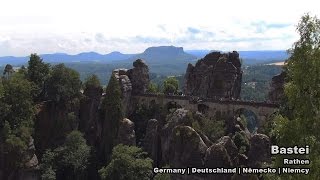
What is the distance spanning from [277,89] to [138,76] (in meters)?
25.4

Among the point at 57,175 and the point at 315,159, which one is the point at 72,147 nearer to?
the point at 57,175

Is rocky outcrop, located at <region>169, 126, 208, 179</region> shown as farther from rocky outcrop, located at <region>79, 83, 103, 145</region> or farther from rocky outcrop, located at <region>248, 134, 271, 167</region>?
rocky outcrop, located at <region>79, 83, 103, 145</region>

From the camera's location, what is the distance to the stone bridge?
69375mm

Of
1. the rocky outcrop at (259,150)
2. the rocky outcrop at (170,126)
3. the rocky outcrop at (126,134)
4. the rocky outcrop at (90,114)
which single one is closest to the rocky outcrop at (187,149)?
the rocky outcrop at (259,150)

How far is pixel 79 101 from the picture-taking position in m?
77.7

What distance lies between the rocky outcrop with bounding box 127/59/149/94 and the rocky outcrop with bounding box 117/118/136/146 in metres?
14.7

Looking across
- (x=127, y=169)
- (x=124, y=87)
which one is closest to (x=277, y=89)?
(x=124, y=87)

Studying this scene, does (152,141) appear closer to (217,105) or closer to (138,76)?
(217,105)

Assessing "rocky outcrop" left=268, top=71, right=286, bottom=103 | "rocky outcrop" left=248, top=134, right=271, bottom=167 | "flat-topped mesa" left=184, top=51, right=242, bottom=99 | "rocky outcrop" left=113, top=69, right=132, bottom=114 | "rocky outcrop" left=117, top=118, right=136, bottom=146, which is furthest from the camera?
"rocky outcrop" left=113, top=69, right=132, bottom=114

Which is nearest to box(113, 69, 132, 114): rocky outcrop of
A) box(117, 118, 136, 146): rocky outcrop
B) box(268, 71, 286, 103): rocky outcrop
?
box(117, 118, 136, 146): rocky outcrop

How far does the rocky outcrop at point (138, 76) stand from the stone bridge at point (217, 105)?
2.40 m

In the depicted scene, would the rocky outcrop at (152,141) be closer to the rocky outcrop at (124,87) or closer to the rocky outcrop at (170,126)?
the rocky outcrop at (170,126)

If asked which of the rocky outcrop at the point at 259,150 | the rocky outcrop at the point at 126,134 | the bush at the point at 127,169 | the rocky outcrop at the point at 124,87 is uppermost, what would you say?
the rocky outcrop at the point at 124,87

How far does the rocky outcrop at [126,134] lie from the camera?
224 ft
